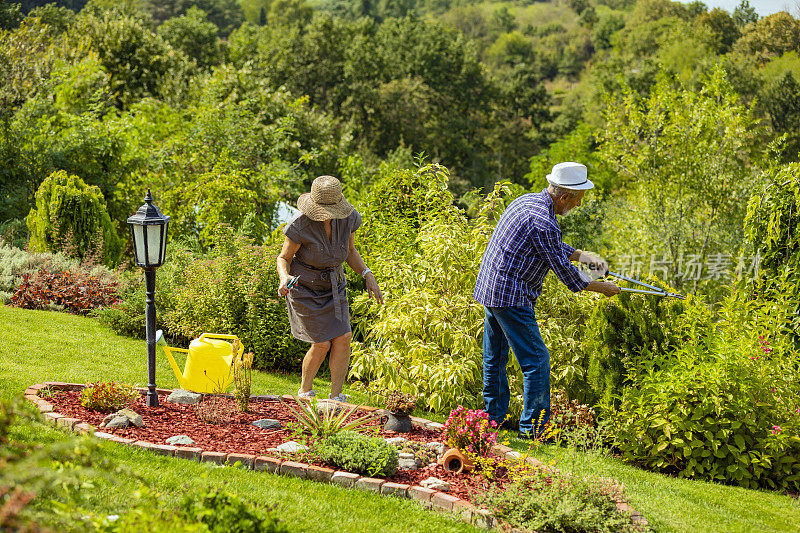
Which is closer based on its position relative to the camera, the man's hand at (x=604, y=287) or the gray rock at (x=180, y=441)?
the gray rock at (x=180, y=441)

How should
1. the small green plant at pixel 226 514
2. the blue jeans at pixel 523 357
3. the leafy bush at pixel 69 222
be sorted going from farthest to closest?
the leafy bush at pixel 69 222
the blue jeans at pixel 523 357
the small green plant at pixel 226 514

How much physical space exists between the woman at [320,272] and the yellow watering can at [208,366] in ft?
2.11

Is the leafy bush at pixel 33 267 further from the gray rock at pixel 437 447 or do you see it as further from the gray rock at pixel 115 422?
the gray rock at pixel 437 447

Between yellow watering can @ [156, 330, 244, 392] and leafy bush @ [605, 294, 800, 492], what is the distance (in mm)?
2844

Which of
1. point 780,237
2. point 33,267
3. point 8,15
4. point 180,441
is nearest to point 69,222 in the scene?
point 33,267

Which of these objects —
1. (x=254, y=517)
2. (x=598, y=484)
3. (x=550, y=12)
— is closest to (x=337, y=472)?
(x=254, y=517)

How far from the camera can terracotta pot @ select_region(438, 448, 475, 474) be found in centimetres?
409

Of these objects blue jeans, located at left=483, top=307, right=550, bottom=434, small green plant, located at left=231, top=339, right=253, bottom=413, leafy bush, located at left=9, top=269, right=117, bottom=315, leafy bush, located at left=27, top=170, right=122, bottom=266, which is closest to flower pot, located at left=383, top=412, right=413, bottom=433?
blue jeans, located at left=483, top=307, right=550, bottom=434

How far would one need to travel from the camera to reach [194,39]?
3431cm

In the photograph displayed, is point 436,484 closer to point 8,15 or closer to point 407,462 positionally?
point 407,462

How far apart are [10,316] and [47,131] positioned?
6.65 metres

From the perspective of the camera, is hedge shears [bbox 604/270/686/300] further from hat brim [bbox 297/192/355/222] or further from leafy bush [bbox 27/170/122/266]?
leafy bush [bbox 27/170/122/266]

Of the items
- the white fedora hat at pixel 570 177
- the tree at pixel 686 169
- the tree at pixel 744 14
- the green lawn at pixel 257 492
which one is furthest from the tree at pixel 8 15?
the tree at pixel 744 14

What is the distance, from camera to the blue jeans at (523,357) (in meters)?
4.71
